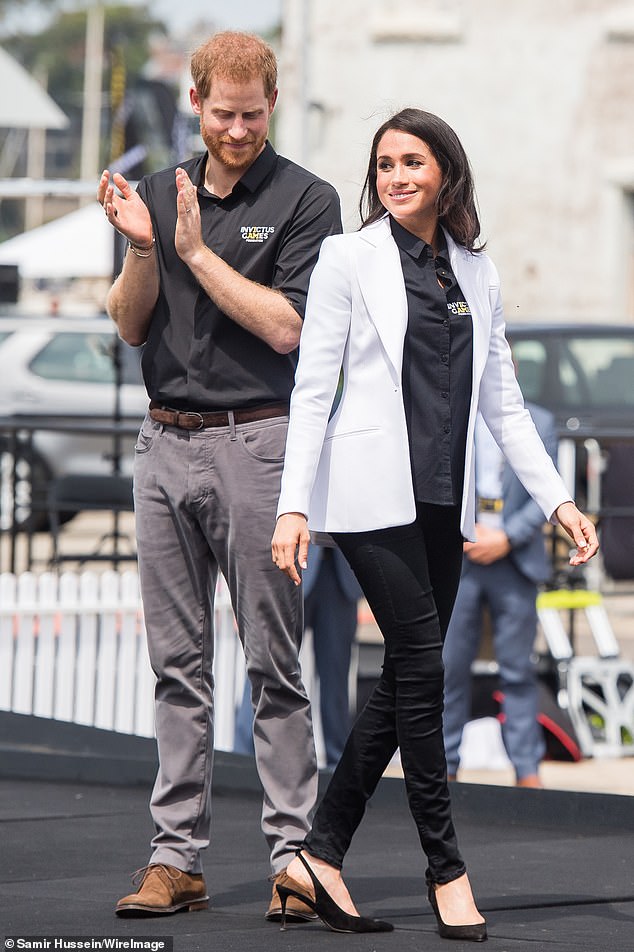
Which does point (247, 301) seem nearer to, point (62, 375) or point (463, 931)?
point (463, 931)

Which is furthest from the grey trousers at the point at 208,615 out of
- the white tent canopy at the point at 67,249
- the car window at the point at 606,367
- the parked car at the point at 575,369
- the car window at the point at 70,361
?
the white tent canopy at the point at 67,249

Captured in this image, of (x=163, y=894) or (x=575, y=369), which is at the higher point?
(x=575, y=369)

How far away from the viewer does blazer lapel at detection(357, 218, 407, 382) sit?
11.8 ft

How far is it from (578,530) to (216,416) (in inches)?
32.9

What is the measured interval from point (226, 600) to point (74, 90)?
108 meters

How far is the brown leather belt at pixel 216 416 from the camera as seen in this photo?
3854 mm

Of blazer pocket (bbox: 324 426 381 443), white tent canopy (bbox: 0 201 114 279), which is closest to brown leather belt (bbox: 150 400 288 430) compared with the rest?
blazer pocket (bbox: 324 426 381 443)

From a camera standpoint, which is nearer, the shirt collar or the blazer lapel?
the blazer lapel

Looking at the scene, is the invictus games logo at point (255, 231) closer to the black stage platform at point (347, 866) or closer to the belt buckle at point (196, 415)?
the belt buckle at point (196, 415)

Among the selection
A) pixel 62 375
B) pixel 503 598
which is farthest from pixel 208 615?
pixel 62 375

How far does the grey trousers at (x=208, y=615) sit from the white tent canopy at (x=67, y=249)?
41.0ft

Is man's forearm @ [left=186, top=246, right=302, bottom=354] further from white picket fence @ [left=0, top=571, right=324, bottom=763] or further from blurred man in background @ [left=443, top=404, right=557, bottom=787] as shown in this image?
white picket fence @ [left=0, top=571, right=324, bottom=763]

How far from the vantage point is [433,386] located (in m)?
3.66

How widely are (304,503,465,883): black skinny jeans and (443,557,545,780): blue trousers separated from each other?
297 centimetres
